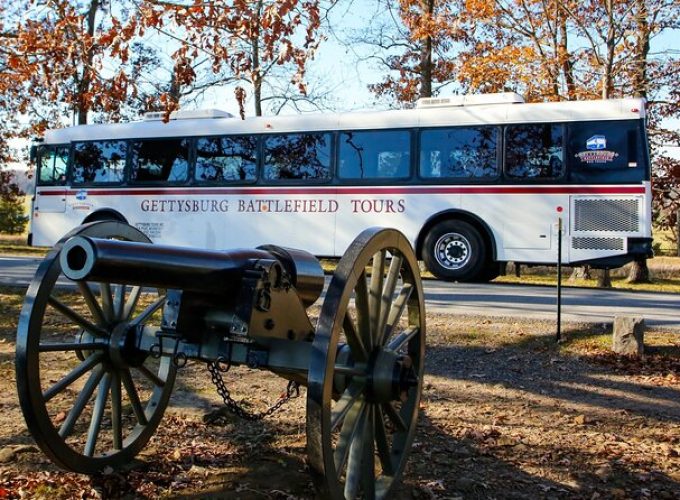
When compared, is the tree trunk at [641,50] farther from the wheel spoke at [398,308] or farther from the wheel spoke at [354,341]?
the wheel spoke at [354,341]

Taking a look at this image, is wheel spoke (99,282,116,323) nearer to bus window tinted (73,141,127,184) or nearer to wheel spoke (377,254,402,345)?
wheel spoke (377,254,402,345)

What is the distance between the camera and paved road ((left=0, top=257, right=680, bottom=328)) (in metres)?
9.25

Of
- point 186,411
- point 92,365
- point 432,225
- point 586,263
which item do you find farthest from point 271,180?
point 92,365

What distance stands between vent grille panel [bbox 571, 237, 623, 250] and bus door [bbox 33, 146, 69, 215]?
11.6m

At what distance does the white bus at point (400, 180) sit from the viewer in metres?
13.1

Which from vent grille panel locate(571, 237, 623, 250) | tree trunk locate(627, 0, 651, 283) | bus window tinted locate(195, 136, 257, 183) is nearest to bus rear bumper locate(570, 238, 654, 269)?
vent grille panel locate(571, 237, 623, 250)

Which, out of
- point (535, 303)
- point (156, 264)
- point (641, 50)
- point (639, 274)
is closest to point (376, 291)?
point (156, 264)

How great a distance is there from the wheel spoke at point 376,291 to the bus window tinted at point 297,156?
37.9ft

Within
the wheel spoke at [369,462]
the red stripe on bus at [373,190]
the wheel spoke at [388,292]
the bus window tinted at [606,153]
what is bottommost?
the wheel spoke at [369,462]

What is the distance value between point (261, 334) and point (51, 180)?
1632 cm

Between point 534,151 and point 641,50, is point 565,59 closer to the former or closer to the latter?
point 641,50

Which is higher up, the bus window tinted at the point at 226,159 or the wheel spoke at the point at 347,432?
the bus window tinted at the point at 226,159

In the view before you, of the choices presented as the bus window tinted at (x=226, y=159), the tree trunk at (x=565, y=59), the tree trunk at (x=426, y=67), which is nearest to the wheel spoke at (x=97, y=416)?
the bus window tinted at (x=226, y=159)

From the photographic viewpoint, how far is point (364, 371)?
3.49 metres
